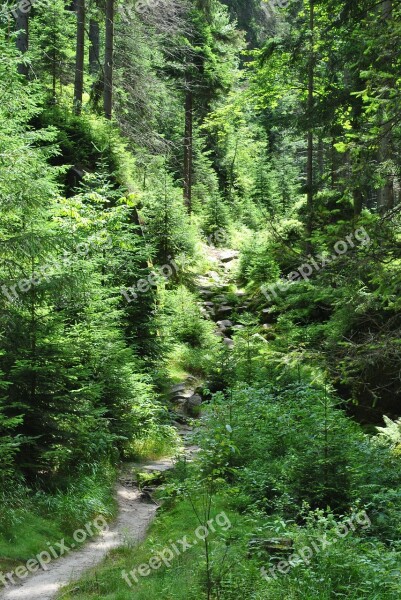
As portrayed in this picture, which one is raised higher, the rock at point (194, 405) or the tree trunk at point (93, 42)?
the tree trunk at point (93, 42)

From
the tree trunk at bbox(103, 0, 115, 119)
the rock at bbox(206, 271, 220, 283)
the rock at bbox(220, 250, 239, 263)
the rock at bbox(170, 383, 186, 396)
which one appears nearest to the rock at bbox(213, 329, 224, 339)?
the rock at bbox(206, 271, 220, 283)

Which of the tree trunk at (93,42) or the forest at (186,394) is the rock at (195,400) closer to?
the forest at (186,394)

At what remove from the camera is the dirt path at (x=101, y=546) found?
6.60 metres

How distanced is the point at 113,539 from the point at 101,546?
13.3 inches

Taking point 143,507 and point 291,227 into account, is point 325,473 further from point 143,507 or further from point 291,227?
point 291,227

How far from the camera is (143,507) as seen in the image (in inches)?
397

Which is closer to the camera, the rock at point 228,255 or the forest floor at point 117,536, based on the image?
the forest floor at point 117,536

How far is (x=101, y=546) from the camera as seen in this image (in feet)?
27.1

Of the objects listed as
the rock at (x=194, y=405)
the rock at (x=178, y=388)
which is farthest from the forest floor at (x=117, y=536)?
the rock at (x=178, y=388)

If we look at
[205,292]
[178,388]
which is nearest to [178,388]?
[178,388]

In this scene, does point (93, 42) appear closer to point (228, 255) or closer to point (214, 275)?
point (228, 255)

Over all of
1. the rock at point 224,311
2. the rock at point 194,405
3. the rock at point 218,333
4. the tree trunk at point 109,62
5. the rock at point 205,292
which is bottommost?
the rock at point 194,405

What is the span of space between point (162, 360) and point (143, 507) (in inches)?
226

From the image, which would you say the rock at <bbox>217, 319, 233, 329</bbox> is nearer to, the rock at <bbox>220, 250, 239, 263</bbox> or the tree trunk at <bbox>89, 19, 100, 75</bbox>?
the rock at <bbox>220, 250, 239, 263</bbox>
